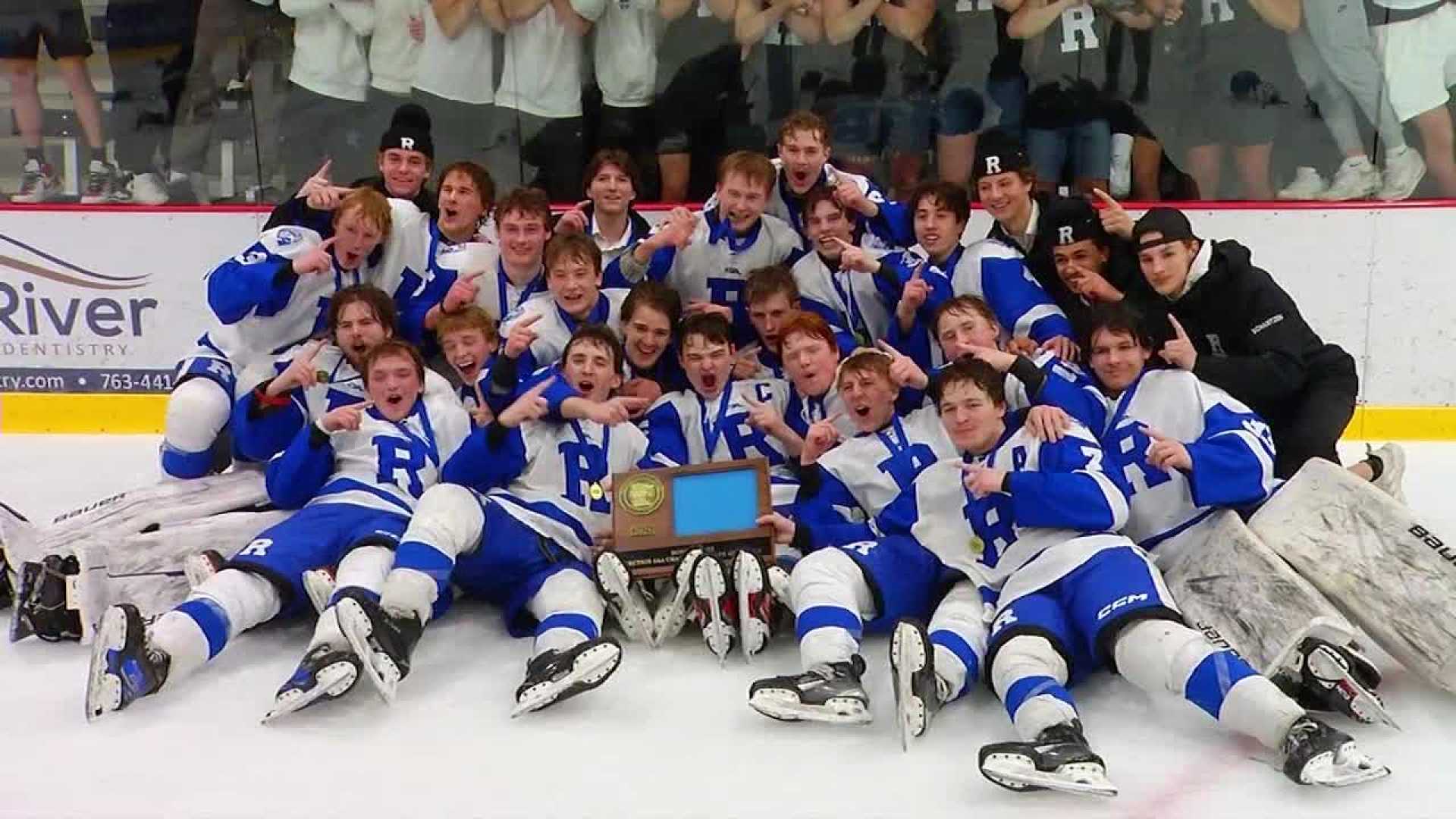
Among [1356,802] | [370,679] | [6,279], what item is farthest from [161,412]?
[1356,802]

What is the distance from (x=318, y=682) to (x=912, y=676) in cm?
117

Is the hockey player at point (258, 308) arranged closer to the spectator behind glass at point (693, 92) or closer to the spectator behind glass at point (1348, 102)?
the spectator behind glass at point (693, 92)

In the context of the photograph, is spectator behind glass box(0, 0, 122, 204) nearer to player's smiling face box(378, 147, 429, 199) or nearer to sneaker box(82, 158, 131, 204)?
sneaker box(82, 158, 131, 204)

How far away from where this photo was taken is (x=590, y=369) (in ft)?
10.1

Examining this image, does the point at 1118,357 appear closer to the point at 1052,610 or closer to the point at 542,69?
the point at 1052,610

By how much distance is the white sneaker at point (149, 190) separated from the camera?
16.9ft

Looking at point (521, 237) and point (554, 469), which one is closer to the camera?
point (554, 469)

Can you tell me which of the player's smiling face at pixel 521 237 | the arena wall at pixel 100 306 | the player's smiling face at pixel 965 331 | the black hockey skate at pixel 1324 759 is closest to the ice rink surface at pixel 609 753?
the black hockey skate at pixel 1324 759

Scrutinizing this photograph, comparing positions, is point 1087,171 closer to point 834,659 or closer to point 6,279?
point 834,659

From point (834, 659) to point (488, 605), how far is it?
1065mm

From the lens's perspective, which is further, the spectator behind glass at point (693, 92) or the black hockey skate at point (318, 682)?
the spectator behind glass at point (693, 92)

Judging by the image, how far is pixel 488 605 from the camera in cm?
311

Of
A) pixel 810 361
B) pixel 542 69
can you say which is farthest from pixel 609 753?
pixel 542 69

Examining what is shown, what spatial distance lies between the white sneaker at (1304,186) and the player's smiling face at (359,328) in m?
3.55
